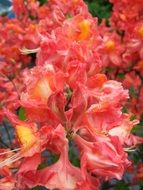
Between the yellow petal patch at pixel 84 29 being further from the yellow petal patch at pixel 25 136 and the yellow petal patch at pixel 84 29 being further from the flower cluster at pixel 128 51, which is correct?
the flower cluster at pixel 128 51

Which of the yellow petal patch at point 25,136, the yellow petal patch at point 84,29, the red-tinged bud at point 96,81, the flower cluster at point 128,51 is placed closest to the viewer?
the yellow petal patch at point 25,136

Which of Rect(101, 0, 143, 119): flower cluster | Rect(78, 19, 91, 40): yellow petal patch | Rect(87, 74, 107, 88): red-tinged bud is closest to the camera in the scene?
Rect(87, 74, 107, 88): red-tinged bud

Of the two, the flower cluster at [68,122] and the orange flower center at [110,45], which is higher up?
the flower cluster at [68,122]

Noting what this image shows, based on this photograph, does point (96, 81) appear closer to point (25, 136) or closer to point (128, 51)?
point (25, 136)

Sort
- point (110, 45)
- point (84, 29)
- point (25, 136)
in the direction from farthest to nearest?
1. point (110, 45)
2. point (84, 29)
3. point (25, 136)

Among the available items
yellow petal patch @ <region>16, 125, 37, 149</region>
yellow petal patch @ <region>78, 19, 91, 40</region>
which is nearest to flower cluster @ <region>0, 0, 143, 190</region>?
yellow petal patch @ <region>16, 125, 37, 149</region>

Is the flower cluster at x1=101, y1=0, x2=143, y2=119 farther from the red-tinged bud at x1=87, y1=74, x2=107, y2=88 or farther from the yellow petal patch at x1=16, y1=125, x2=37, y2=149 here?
the yellow petal patch at x1=16, y1=125, x2=37, y2=149

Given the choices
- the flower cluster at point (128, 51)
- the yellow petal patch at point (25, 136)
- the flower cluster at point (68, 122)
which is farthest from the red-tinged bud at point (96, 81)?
the flower cluster at point (128, 51)

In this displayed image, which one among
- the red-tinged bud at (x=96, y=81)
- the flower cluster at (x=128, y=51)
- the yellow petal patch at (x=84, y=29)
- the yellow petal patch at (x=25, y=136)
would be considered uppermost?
the yellow petal patch at (x=84, y=29)

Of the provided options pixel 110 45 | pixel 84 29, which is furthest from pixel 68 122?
pixel 110 45

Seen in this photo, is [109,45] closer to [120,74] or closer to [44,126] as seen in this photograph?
[120,74]

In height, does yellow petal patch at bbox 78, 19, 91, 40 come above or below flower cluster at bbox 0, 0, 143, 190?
above
